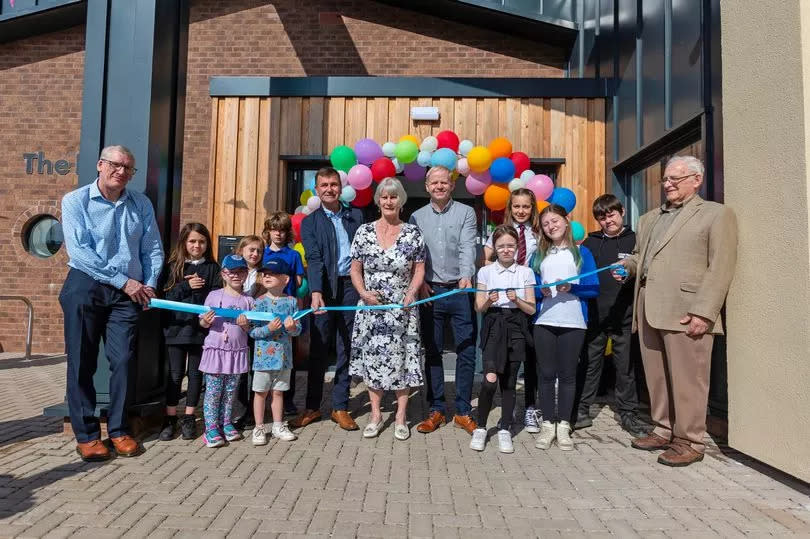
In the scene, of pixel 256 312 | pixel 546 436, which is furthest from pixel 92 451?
pixel 546 436

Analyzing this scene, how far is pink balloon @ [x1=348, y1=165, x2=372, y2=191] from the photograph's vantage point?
6062 millimetres

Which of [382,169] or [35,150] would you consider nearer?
[382,169]

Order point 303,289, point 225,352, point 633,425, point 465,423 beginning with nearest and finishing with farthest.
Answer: point 225,352 → point 465,423 → point 633,425 → point 303,289

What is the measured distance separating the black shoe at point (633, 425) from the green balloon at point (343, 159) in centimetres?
390

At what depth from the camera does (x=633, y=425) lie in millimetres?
4203

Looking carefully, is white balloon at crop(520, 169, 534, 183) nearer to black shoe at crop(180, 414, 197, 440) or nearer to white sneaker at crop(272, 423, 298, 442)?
white sneaker at crop(272, 423, 298, 442)

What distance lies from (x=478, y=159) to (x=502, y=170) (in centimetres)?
31

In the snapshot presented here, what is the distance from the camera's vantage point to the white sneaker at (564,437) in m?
3.75

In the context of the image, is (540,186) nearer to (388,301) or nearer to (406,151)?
(406,151)

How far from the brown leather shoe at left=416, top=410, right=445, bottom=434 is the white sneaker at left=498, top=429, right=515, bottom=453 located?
0.59m

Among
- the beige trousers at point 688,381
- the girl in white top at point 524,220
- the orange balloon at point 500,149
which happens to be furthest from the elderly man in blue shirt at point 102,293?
the orange balloon at point 500,149

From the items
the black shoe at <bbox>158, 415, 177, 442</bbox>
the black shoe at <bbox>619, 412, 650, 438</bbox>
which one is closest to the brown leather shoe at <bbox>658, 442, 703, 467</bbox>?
the black shoe at <bbox>619, 412, 650, 438</bbox>

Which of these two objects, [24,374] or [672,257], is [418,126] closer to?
[672,257]

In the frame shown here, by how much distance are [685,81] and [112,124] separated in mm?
4722
